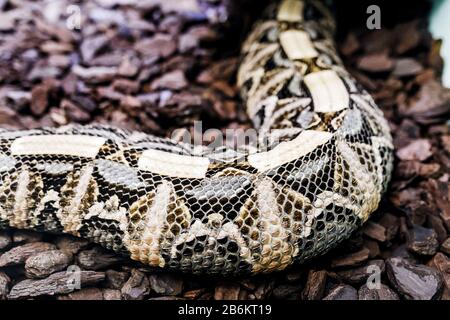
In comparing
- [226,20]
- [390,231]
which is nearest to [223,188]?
[390,231]

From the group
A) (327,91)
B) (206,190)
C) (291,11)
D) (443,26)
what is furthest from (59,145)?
(443,26)

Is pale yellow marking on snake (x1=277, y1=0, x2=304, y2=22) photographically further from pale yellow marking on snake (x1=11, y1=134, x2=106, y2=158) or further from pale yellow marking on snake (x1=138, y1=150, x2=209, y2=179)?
pale yellow marking on snake (x1=11, y1=134, x2=106, y2=158)

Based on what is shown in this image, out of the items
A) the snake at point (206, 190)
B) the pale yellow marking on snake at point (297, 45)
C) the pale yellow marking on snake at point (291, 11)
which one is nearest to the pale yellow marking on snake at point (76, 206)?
the snake at point (206, 190)

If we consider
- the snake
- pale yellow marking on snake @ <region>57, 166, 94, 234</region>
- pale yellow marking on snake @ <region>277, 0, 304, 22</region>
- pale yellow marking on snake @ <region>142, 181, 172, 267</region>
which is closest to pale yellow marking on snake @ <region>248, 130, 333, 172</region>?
the snake

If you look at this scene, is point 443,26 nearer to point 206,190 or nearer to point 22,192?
point 206,190

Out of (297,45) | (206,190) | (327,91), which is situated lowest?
(206,190)

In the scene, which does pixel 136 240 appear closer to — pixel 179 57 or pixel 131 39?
pixel 179 57

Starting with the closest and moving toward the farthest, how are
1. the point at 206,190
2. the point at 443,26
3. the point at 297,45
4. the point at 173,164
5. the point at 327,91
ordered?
the point at 206,190, the point at 173,164, the point at 327,91, the point at 297,45, the point at 443,26
